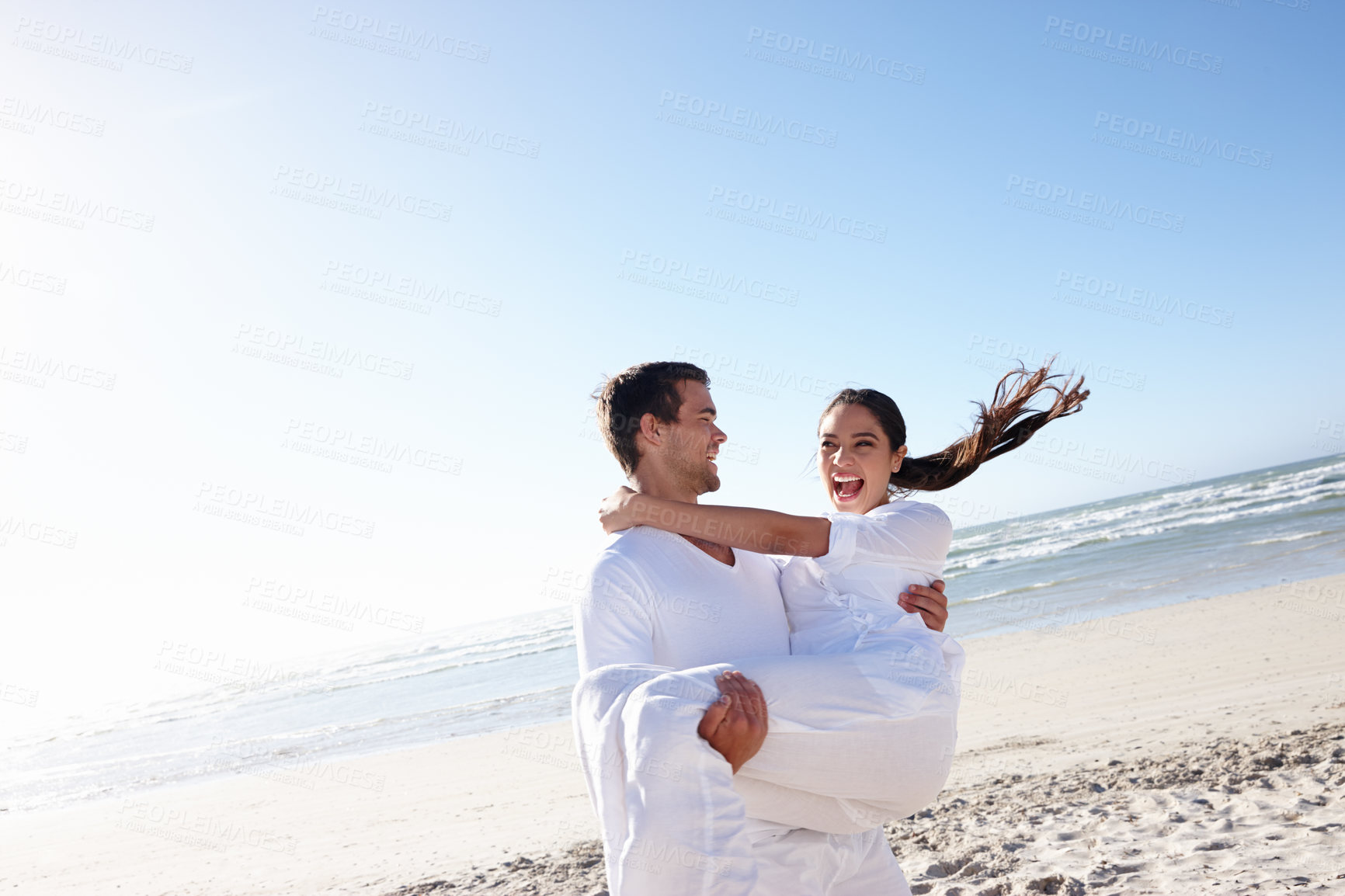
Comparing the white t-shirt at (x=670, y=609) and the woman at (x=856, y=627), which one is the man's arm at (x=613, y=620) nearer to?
the white t-shirt at (x=670, y=609)

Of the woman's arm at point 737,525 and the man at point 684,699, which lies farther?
the woman's arm at point 737,525

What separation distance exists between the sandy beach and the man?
96.1 inches

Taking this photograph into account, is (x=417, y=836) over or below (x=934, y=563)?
below

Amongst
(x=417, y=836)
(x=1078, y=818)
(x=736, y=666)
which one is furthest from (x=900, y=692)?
(x=417, y=836)

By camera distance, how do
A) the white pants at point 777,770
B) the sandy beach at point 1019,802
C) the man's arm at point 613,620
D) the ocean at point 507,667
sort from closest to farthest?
the white pants at point 777,770 → the man's arm at point 613,620 → the sandy beach at point 1019,802 → the ocean at point 507,667

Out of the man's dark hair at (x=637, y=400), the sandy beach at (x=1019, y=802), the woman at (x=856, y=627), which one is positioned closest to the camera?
the woman at (x=856, y=627)

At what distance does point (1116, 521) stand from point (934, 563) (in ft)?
99.9

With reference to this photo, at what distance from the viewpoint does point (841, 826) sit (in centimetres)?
267

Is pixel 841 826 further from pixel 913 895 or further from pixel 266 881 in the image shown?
pixel 266 881

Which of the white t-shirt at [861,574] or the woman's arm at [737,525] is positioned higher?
the woman's arm at [737,525]

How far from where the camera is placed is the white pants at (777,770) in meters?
2.12

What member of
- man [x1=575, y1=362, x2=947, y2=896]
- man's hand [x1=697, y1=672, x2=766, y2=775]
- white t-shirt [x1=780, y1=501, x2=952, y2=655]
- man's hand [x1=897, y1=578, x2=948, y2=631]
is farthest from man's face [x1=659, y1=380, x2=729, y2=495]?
man's hand [x1=697, y1=672, x2=766, y2=775]

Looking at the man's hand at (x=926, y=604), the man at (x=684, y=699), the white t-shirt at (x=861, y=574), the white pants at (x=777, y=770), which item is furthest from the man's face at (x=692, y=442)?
the white pants at (x=777, y=770)

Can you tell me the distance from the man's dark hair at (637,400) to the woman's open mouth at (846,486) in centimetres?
71
